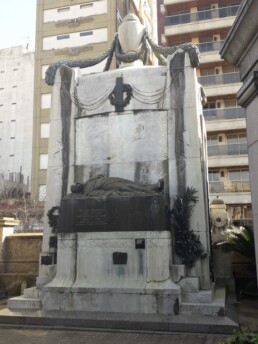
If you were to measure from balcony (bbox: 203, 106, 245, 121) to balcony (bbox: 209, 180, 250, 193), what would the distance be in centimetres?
622

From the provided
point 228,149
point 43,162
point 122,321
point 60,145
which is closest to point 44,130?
point 43,162

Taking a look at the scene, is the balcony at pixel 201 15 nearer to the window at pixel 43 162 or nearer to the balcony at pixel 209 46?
the balcony at pixel 209 46

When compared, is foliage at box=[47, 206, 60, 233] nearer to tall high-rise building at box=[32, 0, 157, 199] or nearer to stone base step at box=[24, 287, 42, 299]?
stone base step at box=[24, 287, 42, 299]

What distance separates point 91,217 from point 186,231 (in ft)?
7.74

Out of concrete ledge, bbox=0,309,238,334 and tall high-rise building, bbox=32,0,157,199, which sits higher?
tall high-rise building, bbox=32,0,157,199

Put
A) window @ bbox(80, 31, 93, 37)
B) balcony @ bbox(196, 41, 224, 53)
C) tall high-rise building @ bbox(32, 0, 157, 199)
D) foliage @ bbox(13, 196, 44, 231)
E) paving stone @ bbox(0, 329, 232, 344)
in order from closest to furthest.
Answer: paving stone @ bbox(0, 329, 232, 344)
foliage @ bbox(13, 196, 44, 231)
balcony @ bbox(196, 41, 224, 53)
tall high-rise building @ bbox(32, 0, 157, 199)
window @ bbox(80, 31, 93, 37)

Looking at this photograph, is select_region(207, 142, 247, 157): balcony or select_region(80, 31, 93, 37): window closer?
select_region(207, 142, 247, 157): balcony

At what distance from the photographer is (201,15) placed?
43.7 metres

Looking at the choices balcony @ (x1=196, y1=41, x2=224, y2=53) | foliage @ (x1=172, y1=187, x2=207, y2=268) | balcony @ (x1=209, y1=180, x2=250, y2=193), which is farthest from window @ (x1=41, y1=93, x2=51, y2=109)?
foliage @ (x1=172, y1=187, x2=207, y2=268)

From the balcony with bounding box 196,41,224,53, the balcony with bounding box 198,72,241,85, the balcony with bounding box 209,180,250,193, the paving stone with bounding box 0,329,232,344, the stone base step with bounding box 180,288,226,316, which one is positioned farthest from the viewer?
the balcony with bounding box 196,41,224,53

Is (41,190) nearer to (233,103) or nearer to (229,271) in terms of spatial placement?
(233,103)

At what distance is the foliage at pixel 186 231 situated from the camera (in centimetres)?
1013

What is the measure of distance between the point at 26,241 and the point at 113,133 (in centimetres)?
536

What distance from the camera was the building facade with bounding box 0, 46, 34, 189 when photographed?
55.5m
